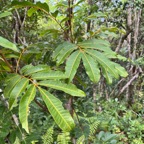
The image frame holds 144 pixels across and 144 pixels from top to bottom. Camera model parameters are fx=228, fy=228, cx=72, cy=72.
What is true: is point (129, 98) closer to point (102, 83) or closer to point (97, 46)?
point (102, 83)

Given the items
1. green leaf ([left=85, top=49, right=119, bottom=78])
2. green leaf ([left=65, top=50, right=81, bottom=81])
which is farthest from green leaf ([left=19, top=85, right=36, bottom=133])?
green leaf ([left=85, top=49, right=119, bottom=78])

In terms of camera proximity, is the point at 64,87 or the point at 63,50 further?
the point at 63,50

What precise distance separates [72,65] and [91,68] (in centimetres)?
7

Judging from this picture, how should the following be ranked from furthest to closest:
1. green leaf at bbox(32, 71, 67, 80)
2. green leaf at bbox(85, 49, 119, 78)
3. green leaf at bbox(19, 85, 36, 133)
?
green leaf at bbox(85, 49, 119, 78) → green leaf at bbox(32, 71, 67, 80) → green leaf at bbox(19, 85, 36, 133)

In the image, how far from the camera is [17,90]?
0.70 m

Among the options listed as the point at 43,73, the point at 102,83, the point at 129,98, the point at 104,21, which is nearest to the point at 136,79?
the point at 129,98

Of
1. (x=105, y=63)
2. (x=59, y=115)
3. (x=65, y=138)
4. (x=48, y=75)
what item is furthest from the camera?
(x=65, y=138)

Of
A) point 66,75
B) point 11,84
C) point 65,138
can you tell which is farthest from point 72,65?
point 65,138

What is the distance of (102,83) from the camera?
342 cm

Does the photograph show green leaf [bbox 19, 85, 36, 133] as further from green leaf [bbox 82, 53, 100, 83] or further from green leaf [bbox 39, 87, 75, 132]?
green leaf [bbox 82, 53, 100, 83]

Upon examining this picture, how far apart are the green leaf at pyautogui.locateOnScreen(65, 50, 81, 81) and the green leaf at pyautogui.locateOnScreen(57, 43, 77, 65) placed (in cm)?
4

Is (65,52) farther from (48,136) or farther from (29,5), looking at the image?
(48,136)

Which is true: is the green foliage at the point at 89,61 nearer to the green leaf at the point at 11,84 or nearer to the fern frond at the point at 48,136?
the green leaf at the point at 11,84

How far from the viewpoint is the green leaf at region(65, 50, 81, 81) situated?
814 millimetres
